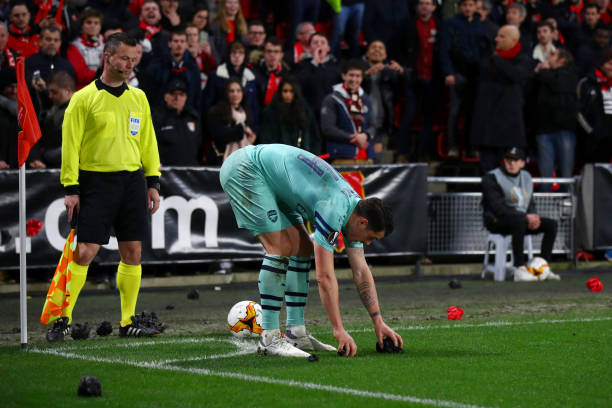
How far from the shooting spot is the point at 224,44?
15766 millimetres

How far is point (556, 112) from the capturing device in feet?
53.0

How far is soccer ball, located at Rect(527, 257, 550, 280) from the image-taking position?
1446 cm

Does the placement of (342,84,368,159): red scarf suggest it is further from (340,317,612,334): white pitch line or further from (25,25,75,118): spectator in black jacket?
(340,317,612,334): white pitch line

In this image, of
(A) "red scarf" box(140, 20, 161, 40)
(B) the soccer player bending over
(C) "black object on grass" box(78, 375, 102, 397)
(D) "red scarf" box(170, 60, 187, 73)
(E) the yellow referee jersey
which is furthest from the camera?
(A) "red scarf" box(140, 20, 161, 40)

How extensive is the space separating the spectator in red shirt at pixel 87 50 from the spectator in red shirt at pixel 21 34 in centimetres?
52

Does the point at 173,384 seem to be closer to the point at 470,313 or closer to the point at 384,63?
the point at 470,313

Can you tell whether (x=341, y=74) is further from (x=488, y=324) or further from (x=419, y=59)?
(x=488, y=324)

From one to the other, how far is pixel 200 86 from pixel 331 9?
3686mm

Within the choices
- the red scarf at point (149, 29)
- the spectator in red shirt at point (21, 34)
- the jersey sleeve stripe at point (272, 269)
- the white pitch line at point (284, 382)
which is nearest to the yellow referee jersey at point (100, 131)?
the white pitch line at point (284, 382)

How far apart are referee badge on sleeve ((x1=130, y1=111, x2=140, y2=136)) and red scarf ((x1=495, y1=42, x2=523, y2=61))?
813 cm

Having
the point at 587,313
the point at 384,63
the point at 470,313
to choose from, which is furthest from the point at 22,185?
the point at 384,63

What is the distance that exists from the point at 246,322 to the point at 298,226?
128 cm

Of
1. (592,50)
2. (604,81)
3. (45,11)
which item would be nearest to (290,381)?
(45,11)

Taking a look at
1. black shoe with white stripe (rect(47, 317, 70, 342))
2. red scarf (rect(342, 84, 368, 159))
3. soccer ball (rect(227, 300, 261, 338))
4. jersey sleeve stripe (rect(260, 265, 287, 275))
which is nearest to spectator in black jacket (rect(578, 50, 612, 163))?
red scarf (rect(342, 84, 368, 159))
